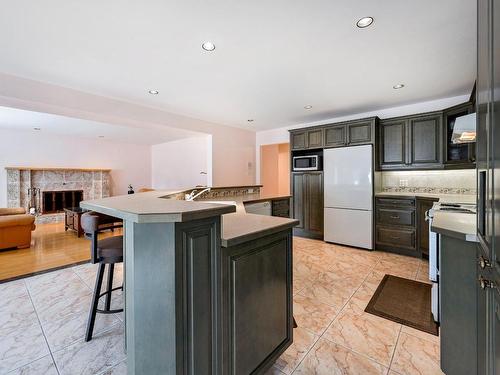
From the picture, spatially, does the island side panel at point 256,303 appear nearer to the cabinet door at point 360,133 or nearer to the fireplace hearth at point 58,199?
the cabinet door at point 360,133

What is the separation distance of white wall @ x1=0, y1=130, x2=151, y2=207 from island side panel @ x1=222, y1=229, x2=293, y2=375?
293 inches

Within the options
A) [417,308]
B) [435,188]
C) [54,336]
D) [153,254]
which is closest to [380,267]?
[417,308]

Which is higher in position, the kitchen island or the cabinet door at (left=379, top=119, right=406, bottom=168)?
the cabinet door at (left=379, top=119, right=406, bottom=168)

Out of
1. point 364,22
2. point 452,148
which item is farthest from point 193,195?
point 452,148

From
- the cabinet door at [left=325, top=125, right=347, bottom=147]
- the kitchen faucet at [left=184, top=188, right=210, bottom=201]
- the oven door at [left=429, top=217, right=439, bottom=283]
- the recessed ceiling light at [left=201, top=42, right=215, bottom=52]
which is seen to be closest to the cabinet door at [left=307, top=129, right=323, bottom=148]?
the cabinet door at [left=325, top=125, right=347, bottom=147]

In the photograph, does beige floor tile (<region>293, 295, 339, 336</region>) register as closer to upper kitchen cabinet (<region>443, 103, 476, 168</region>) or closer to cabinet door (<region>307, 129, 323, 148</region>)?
upper kitchen cabinet (<region>443, 103, 476, 168</region>)

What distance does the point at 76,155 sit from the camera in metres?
6.76

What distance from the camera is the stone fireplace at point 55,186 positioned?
234 inches

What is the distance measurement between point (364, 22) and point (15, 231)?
5528mm

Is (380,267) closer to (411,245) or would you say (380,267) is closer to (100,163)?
(411,245)

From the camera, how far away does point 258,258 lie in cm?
127

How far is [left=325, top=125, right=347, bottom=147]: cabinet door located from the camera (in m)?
4.14

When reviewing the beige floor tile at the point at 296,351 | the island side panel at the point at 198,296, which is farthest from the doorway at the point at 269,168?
the island side panel at the point at 198,296

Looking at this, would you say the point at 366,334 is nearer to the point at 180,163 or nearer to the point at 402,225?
the point at 402,225
